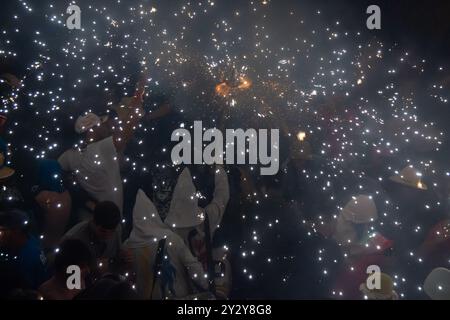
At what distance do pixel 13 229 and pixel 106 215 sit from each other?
59 centimetres

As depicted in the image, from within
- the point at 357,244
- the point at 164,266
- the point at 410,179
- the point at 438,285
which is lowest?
the point at 438,285

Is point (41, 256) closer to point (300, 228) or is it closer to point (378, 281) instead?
point (300, 228)

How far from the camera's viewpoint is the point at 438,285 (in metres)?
3.15

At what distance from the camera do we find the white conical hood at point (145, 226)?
2.99 meters

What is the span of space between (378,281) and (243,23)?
11.7ft

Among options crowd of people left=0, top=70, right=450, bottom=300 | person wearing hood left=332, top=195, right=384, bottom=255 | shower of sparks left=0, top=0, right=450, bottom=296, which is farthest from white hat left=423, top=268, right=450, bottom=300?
shower of sparks left=0, top=0, right=450, bottom=296

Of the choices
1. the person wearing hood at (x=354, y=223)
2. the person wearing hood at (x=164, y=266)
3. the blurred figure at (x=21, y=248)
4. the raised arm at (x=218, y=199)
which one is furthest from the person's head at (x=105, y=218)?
the person wearing hood at (x=354, y=223)

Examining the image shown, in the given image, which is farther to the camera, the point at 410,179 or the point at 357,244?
the point at 410,179

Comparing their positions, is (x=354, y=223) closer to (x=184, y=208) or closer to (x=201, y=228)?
(x=201, y=228)

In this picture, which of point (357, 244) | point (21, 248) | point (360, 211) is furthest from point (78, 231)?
point (360, 211)

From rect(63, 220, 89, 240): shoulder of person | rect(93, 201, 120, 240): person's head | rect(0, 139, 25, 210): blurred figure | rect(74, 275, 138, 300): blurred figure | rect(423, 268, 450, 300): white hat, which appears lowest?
rect(423, 268, 450, 300): white hat

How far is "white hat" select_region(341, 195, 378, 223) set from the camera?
142 inches

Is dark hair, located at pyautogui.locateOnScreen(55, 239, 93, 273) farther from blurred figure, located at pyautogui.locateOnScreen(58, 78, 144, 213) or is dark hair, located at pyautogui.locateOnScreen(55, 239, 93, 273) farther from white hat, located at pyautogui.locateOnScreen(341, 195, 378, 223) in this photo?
white hat, located at pyautogui.locateOnScreen(341, 195, 378, 223)

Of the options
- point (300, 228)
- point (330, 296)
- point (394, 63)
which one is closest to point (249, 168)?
point (300, 228)
